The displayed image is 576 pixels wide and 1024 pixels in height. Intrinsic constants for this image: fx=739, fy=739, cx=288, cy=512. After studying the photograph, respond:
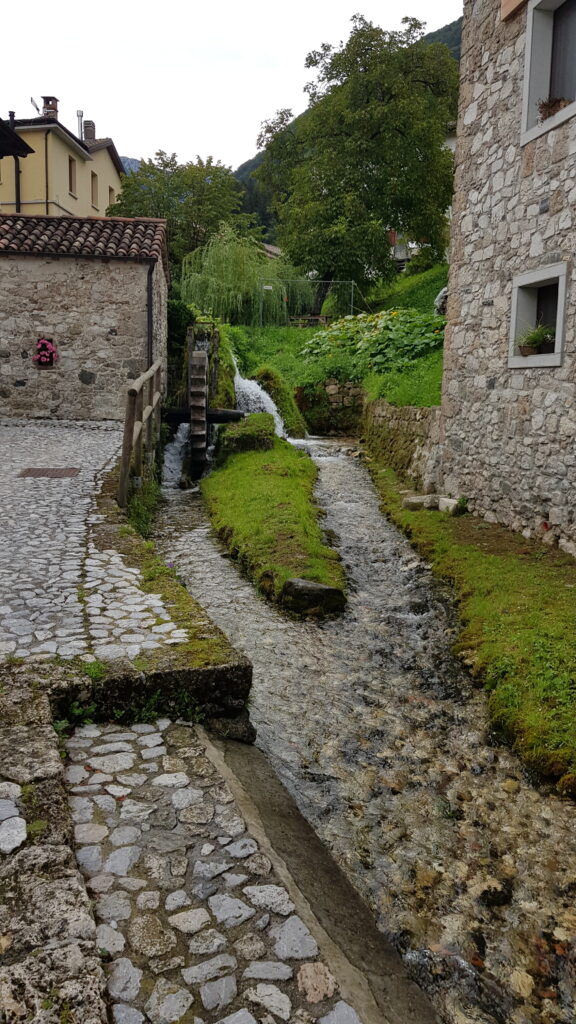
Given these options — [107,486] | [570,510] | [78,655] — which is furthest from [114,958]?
[107,486]

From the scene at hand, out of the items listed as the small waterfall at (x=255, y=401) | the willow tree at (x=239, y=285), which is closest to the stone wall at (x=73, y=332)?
the small waterfall at (x=255, y=401)

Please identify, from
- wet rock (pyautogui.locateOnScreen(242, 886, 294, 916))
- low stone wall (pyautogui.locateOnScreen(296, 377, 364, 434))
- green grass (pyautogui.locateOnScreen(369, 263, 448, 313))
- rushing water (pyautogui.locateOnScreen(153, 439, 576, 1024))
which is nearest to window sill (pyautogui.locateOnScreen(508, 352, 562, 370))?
rushing water (pyautogui.locateOnScreen(153, 439, 576, 1024))

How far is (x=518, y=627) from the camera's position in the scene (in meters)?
5.75

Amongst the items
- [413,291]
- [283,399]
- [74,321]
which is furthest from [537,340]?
[413,291]

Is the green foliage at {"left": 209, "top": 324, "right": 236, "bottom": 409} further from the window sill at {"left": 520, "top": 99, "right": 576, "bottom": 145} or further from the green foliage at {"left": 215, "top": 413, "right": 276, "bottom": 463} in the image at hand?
the window sill at {"left": 520, "top": 99, "right": 576, "bottom": 145}

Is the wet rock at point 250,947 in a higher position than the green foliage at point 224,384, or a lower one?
lower

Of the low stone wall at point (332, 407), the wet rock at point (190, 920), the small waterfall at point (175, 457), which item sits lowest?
the wet rock at point (190, 920)

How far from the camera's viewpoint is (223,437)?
41.8 ft

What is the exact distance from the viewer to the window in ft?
80.8

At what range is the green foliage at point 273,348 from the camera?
17625mm

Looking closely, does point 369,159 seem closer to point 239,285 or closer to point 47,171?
point 239,285

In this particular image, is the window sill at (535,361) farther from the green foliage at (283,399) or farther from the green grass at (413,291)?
the green grass at (413,291)

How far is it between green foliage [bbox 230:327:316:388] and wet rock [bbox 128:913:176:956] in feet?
47.1

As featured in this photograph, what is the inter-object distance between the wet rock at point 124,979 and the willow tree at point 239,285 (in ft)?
65.6
